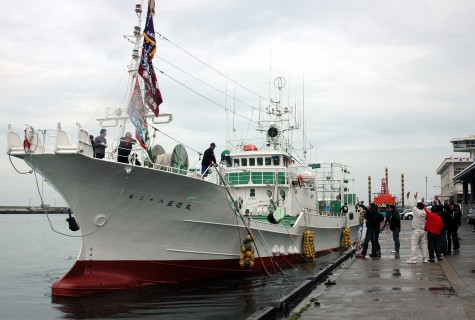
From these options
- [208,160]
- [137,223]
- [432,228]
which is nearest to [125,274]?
[137,223]

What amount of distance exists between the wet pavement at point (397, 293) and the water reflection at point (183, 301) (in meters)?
1.85

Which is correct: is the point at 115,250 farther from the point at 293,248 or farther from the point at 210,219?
the point at 293,248

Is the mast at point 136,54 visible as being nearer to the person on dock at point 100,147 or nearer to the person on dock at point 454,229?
the person on dock at point 100,147

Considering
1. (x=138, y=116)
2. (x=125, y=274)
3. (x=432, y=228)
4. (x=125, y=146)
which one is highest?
(x=138, y=116)

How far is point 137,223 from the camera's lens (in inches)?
539

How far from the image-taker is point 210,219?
49.7ft

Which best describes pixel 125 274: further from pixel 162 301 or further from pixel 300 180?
pixel 300 180

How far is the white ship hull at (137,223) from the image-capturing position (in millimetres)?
13000

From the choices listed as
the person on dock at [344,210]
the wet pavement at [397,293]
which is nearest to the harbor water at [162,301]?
the wet pavement at [397,293]

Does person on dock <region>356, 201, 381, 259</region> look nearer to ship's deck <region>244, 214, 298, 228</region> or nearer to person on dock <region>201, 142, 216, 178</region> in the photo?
ship's deck <region>244, 214, 298, 228</region>

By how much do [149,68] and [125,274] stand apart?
5.49m

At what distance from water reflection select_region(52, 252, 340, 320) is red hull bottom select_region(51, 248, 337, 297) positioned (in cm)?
21

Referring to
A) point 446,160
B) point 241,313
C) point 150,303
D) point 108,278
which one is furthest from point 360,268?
point 446,160

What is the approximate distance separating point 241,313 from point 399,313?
3930mm
